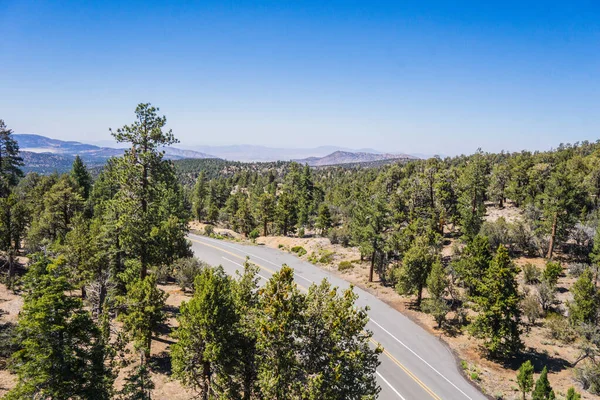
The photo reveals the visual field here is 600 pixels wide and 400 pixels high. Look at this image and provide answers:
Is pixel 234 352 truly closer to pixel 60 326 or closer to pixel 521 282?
pixel 60 326

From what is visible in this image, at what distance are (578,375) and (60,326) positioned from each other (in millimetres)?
33236

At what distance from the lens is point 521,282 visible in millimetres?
39938

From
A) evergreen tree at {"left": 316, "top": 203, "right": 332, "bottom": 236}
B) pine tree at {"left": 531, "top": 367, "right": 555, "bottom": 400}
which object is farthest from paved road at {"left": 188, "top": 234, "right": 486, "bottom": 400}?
evergreen tree at {"left": 316, "top": 203, "right": 332, "bottom": 236}

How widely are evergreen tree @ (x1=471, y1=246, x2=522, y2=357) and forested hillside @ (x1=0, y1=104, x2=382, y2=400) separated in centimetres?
1417

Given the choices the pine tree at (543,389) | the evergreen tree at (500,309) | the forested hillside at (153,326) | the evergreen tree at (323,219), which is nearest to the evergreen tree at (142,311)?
the forested hillside at (153,326)

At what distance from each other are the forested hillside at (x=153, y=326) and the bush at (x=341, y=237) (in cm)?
3503

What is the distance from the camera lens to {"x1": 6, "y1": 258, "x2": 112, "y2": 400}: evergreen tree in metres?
12.0

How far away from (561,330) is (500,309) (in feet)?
32.7

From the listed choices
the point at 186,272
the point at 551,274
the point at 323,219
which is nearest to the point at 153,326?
the point at 186,272

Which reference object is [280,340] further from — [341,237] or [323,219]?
[323,219]

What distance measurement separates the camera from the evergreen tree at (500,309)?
2636cm

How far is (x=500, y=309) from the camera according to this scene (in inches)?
1038

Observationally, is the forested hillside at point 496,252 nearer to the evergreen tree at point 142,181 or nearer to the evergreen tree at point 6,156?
the evergreen tree at point 142,181

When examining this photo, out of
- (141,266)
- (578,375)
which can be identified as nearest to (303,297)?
(141,266)
